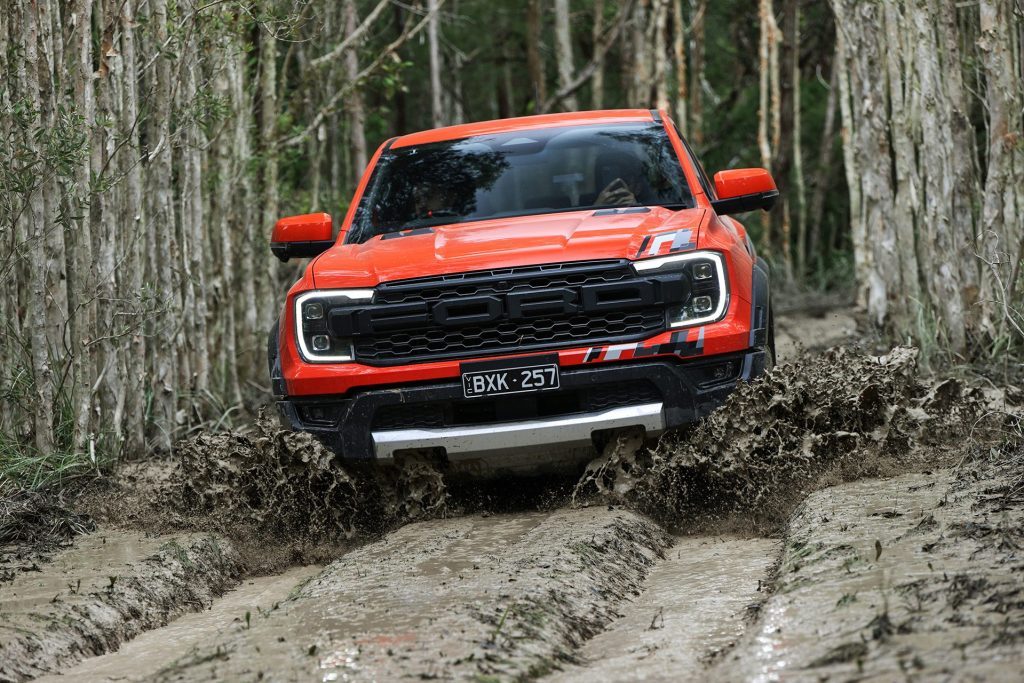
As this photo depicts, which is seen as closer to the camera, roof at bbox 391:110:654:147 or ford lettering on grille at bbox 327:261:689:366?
ford lettering on grille at bbox 327:261:689:366

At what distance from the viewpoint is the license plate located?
5734 millimetres

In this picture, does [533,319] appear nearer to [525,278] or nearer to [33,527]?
[525,278]

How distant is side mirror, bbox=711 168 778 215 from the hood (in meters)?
0.50

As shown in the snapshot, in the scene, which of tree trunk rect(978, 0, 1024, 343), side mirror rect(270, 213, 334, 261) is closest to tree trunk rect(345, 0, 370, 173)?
tree trunk rect(978, 0, 1024, 343)

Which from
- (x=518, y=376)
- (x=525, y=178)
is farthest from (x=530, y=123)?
(x=518, y=376)

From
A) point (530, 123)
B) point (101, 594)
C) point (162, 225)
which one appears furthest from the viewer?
point (162, 225)

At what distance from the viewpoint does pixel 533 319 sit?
5.82 m

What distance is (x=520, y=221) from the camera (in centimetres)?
655

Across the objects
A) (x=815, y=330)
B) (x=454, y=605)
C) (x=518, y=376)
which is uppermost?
(x=518, y=376)

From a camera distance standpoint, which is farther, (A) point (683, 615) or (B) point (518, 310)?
(B) point (518, 310)

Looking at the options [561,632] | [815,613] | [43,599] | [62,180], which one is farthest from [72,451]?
[815,613]

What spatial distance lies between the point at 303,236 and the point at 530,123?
1.43 metres

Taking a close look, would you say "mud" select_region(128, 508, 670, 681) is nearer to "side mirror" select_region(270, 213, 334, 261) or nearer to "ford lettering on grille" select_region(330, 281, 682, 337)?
"ford lettering on grille" select_region(330, 281, 682, 337)

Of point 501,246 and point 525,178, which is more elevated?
point 525,178
